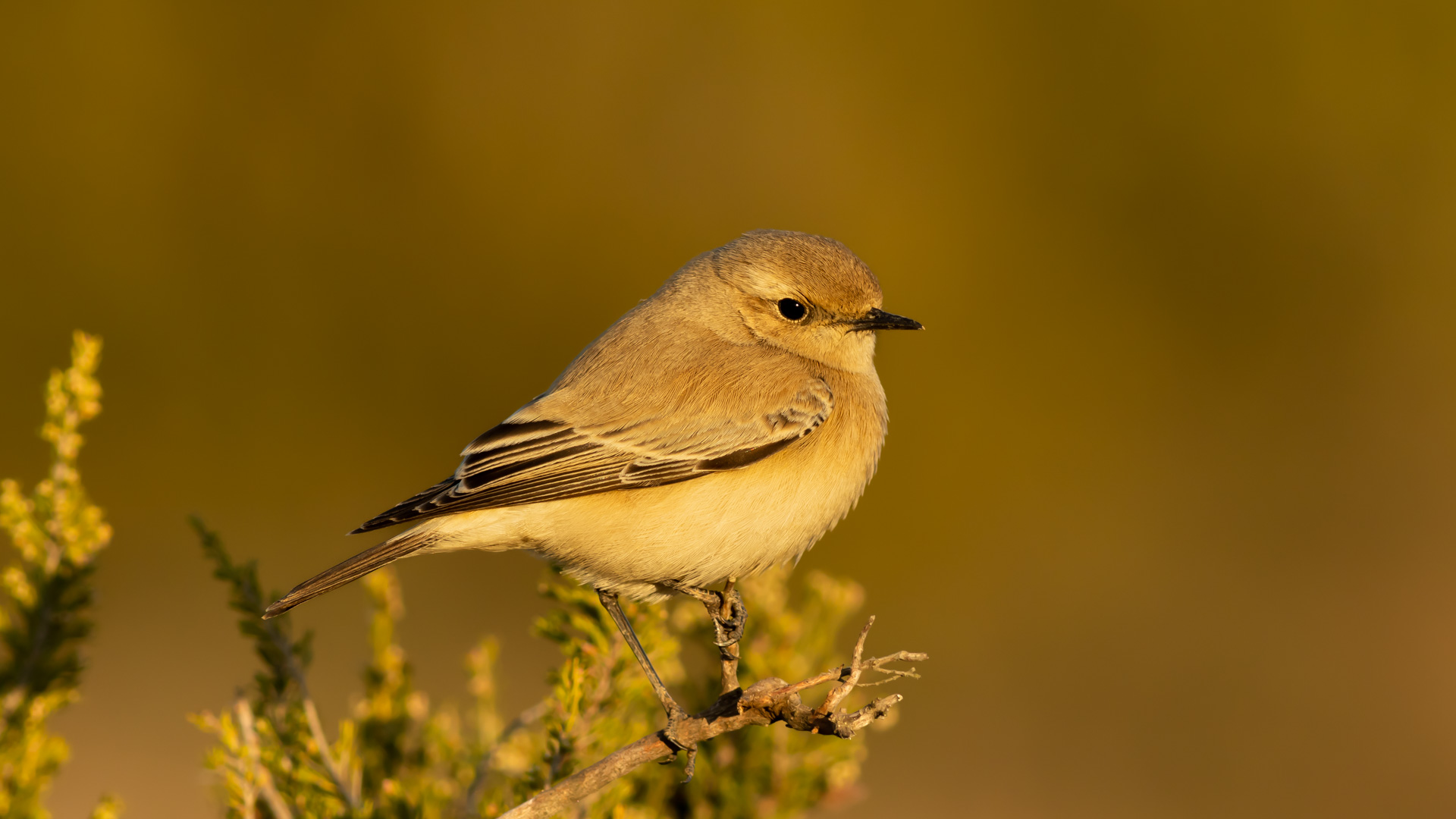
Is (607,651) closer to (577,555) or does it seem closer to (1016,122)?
(577,555)

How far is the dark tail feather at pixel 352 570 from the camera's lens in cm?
269

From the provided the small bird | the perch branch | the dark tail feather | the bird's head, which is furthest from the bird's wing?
the perch branch

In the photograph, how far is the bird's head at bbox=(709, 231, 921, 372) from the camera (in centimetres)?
379

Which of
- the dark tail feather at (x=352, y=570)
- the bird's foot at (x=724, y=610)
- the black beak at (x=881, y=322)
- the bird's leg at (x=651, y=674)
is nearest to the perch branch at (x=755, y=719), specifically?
the bird's leg at (x=651, y=674)

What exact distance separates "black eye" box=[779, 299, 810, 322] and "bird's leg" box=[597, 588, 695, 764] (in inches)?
49.6

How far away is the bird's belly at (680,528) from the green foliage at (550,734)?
0.80ft

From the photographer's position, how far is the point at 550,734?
9.46 ft

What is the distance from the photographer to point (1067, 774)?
7543 mm

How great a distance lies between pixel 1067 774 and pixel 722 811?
489 centimetres

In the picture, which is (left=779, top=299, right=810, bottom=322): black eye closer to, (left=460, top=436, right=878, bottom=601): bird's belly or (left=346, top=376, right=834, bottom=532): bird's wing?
(left=346, top=376, right=834, bottom=532): bird's wing

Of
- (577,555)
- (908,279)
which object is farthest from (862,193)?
(577,555)

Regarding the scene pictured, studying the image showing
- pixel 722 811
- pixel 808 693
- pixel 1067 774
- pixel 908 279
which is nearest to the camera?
pixel 722 811

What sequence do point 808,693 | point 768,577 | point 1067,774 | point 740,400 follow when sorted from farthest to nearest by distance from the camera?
point 1067,774, point 808,693, point 768,577, point 740,400

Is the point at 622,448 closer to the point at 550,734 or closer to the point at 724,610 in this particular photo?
the point at 724,610
